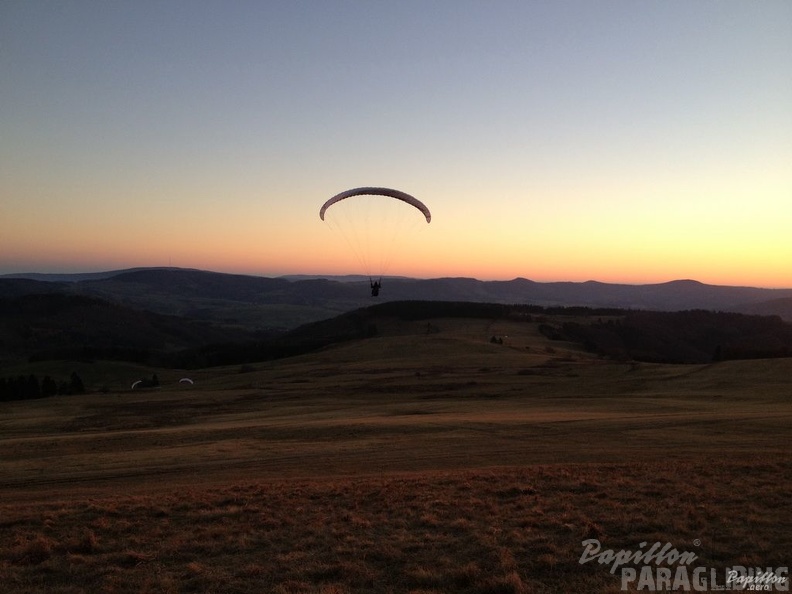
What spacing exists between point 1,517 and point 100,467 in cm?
816

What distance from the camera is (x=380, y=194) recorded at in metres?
33.7

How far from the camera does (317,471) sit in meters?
20.1

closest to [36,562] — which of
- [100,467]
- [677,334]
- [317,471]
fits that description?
[317,471]

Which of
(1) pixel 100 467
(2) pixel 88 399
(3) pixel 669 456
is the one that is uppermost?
(3) pixel 669 456

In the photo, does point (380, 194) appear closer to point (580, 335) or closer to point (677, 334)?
point (580, 335)

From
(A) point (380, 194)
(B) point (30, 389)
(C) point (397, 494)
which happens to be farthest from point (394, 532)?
(B) point (30, 389)

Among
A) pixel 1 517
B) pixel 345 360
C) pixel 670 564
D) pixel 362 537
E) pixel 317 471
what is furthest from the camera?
pixel 345 360

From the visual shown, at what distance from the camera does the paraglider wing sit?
32688 mm

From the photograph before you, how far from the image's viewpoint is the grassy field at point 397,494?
10289 mm

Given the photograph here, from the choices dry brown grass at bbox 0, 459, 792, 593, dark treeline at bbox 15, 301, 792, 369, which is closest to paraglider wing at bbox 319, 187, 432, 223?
dry brown grass at bbox 0, 459, 792, 593

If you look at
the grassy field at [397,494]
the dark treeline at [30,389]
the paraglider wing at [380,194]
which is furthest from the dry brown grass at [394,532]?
the dark treeline at [30,389]

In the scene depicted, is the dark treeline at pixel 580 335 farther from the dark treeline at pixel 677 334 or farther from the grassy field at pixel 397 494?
the grassy field at pixel 397 494

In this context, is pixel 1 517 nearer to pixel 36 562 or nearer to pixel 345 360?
pixel 36 562

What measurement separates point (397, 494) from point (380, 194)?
2168 cm
